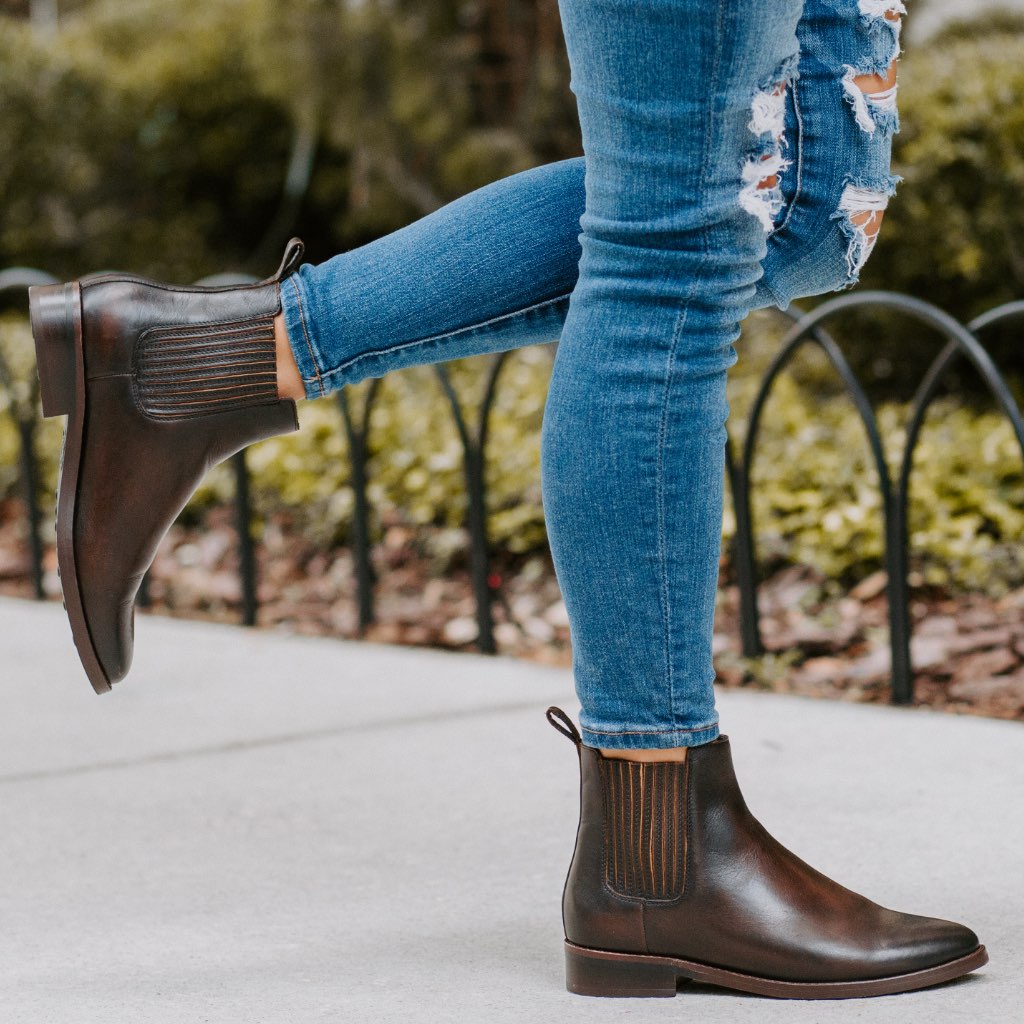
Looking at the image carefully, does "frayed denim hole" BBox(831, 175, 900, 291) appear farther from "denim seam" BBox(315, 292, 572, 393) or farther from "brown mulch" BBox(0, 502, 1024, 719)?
"brown mulch" BBox(0, 502, 1024, 719)

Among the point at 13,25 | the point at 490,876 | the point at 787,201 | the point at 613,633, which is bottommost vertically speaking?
the point at 490,876

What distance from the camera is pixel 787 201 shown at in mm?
1404

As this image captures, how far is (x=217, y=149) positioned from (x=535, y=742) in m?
8.18

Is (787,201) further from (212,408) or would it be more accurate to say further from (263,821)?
(263,821)

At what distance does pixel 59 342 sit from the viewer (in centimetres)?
153

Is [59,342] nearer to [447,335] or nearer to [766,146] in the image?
[447,335]

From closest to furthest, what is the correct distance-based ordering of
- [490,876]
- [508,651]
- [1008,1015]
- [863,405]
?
[1008,1015] → [490,876] → [863,405] → [508,651]

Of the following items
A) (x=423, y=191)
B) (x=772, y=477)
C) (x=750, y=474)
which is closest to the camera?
(x=750, y=474)

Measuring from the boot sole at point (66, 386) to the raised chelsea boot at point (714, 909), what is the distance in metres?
0.57

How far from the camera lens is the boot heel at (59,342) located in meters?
1.53

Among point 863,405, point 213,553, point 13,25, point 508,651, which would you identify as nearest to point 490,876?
point 863,405

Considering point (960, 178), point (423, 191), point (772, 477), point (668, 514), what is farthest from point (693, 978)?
point (423, 191)

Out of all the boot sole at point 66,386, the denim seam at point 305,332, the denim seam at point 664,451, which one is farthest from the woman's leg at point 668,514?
the boot sole at point 66,386

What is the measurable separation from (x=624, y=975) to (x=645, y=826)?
0.49 feet
